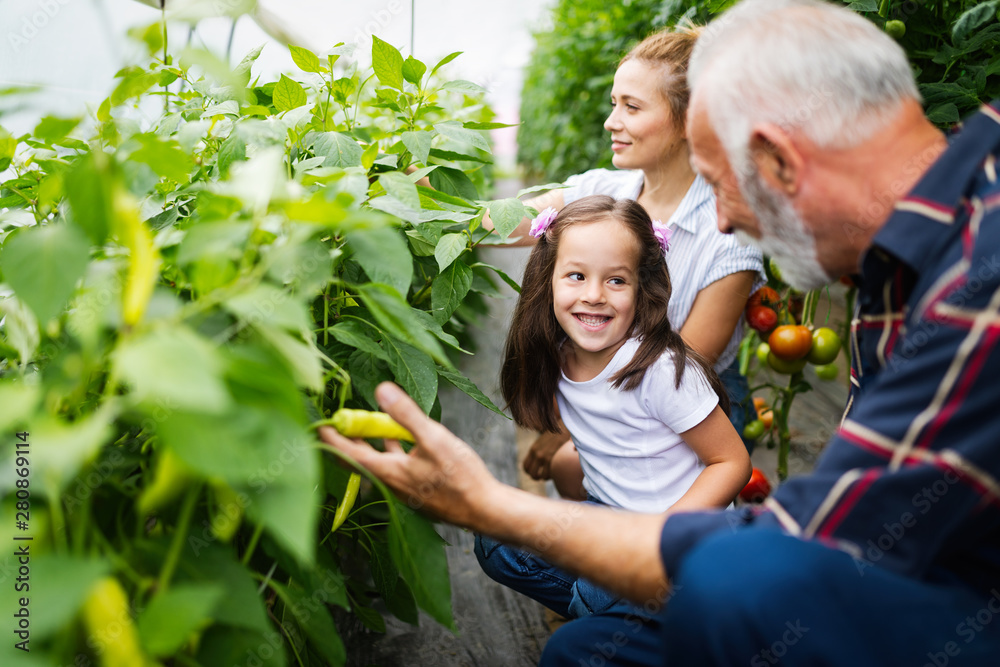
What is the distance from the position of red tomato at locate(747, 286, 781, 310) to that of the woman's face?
450 mm

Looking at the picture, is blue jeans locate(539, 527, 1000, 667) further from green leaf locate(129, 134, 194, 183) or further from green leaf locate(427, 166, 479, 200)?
green leaf locate(427, 166, 479, 200)

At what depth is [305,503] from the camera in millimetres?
540

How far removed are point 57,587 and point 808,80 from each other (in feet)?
2.92

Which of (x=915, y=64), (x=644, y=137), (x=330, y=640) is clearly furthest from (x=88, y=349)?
(x=915, y=64)

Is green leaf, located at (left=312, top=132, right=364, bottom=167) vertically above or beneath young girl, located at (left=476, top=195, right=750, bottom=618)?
above

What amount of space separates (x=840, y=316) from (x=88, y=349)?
150 inches

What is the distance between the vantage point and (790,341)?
6.21ft

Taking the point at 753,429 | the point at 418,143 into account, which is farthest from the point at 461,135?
the point at 753,429

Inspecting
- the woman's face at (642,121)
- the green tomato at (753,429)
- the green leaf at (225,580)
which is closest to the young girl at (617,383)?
the woman's face at (642,121)

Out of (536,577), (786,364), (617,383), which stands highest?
(617,383)

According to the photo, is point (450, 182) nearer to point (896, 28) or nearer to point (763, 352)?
point (896, 28)

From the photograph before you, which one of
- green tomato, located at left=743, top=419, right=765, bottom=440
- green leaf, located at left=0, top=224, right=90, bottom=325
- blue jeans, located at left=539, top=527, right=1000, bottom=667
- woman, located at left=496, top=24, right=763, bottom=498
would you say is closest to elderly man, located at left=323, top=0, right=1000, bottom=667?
blue jeans, located at left=539, top=527, right=1000, bottom=667

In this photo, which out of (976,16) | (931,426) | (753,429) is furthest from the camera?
(753,429)

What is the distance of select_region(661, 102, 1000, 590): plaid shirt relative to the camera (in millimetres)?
686
